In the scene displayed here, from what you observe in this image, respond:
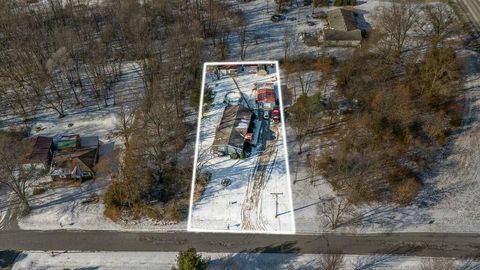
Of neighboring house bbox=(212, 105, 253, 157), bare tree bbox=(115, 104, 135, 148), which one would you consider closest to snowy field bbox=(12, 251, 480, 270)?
neighboring house bbox=(212, 105, 253, 157)

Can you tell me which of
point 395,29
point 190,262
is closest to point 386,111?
point 395,29

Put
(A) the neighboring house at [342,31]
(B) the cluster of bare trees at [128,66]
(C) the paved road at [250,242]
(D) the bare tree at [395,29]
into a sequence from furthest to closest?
(A) the neighboring house at [342,31] → (D) the bare tree at [395,29] → (B) the cluster of bare trees at [128,66] → (C) the paved road at [250,242]

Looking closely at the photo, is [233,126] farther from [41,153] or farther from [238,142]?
[41,153]

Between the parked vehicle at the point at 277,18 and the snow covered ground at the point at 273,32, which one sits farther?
the parked vehicle at the point at 277,18

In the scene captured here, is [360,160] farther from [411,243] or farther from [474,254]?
[474,254]

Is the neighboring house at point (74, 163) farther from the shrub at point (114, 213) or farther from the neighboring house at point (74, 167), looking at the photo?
the shrub at point (114, 213)

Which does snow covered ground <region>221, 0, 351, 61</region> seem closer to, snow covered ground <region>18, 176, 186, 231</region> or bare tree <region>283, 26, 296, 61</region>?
bare tree <region>283, 26, 296, 61</region>

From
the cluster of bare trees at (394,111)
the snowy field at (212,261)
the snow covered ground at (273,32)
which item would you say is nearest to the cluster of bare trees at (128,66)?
the snow covered ground at (273,32)

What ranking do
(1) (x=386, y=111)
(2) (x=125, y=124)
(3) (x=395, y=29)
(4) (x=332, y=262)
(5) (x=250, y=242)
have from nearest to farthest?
1. (4) (x=332, y=262)
2. (5) (x=250, y=242)
3. (2) (x=125, y=124)
4. (1) (x=386, y=111)
5. (3) (x=395, y=29)
